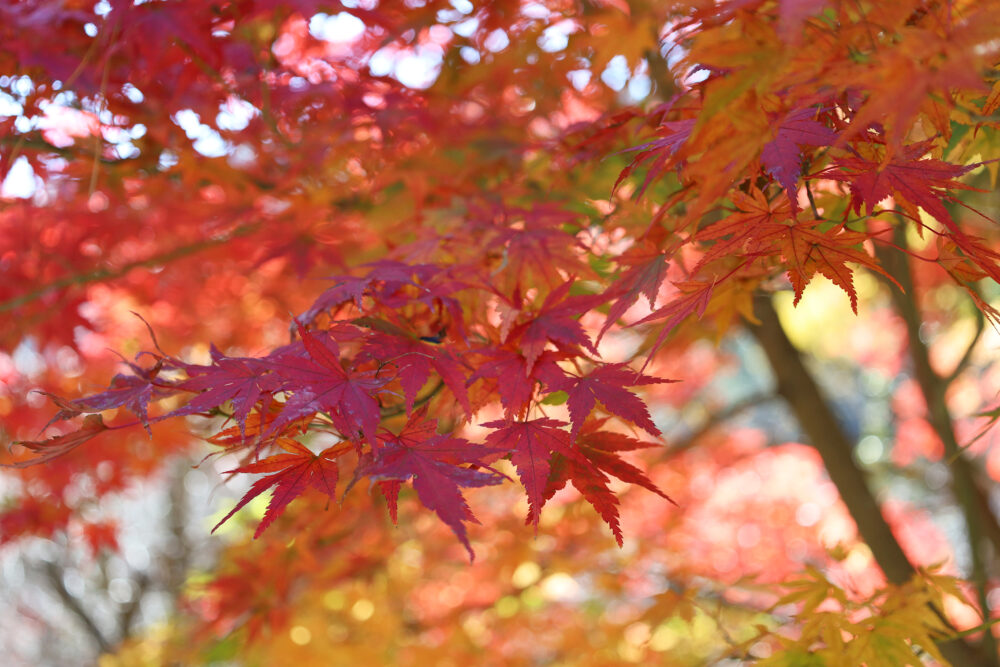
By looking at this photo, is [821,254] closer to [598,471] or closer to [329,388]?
[598,471]

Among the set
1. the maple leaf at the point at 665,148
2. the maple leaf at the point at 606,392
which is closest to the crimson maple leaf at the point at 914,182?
the maple leaf at the point at 665,148

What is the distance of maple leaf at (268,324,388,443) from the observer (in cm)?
66

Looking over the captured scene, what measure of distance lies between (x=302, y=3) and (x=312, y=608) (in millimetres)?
1950

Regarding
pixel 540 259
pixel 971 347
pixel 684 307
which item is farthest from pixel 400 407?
pixel 971 347

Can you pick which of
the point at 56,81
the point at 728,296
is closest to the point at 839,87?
the point at 728,296

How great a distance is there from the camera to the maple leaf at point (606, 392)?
2.25 feet

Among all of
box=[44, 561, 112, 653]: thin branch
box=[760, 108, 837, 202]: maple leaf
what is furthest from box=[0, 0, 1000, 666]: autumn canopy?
box=[44, 561, 112, 653]: thin branch

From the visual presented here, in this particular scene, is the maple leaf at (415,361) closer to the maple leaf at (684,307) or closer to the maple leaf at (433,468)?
the maple leaf at (433,468)

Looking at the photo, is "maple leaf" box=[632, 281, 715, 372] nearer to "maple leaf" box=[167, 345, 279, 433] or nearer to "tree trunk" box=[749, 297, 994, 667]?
"maple leaf" box=[167, 345, 279, 433]

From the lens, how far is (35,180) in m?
1.44

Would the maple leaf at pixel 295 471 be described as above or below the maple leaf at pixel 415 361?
below

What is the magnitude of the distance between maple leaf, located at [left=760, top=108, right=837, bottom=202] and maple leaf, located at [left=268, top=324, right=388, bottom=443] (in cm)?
40

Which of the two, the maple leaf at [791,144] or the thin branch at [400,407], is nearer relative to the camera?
the maple leaf at [791,144]

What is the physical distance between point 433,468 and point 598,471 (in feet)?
0.58
